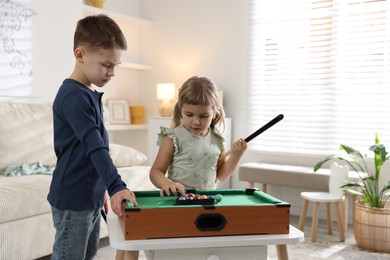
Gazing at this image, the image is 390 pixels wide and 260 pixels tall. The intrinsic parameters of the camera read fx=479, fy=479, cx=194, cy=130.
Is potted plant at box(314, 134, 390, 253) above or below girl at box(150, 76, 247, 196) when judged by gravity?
below

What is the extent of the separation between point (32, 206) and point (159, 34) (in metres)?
2.86

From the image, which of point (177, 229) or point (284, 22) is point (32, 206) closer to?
point (177, 229)

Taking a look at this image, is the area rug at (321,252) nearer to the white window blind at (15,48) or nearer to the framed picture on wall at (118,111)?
the white window blind at (15,48)

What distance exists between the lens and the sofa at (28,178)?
2496mm

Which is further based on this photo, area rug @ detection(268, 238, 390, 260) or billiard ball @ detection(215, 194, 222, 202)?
area rug @ detection(268, 238, 390, 260)

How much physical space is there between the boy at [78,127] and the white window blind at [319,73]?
291cm

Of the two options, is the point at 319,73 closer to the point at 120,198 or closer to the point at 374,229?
the point at 374,229

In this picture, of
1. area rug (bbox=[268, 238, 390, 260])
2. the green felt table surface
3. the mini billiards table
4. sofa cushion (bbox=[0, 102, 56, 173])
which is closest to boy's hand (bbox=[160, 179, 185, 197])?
the green felt table surface

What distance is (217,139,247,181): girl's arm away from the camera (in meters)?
1.71

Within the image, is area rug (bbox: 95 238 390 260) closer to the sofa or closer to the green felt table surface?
the sofa

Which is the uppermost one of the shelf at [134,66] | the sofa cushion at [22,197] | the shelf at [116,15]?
the shelf at [116,15]

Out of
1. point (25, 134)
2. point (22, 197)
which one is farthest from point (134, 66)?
point (22, 197)

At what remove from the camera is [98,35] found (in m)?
1.38

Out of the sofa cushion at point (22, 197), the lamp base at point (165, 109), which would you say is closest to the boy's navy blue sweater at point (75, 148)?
the sofa cushion at point (22, 197)
